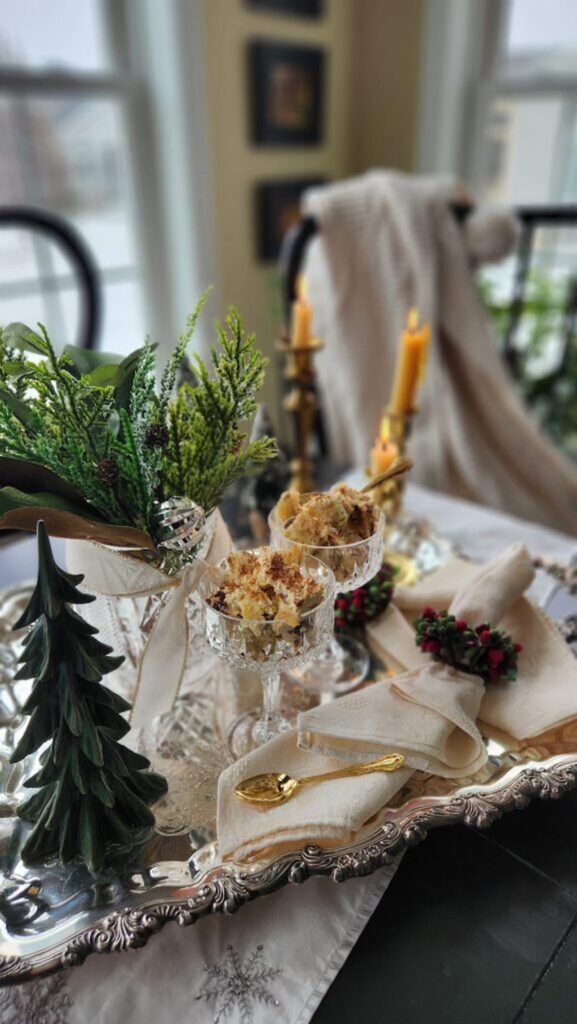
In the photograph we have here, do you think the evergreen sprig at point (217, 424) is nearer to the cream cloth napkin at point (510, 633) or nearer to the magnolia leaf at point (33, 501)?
the magnolia leaf at point (33, 501)

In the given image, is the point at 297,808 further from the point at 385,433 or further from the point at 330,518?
the point at 385,433

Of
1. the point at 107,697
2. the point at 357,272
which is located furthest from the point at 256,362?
the point at 357,272

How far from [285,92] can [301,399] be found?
1.42 meters

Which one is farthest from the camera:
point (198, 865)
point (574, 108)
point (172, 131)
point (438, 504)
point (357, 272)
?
point (574, 108)

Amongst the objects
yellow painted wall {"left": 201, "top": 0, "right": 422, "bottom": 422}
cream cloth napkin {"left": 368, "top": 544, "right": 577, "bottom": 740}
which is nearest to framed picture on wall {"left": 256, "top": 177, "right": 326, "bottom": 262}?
yellow painted wall {"left": 201, "top": 0, "right": 422, "bottom": 422}

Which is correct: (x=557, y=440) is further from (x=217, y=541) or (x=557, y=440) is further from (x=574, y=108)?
(x=217, y=541)

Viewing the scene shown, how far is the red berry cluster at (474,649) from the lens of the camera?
56 centimetres

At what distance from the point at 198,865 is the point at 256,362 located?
37 cm

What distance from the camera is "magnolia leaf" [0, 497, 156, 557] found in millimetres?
445

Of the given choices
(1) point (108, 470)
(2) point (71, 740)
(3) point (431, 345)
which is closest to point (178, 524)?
(1) point (108, 470)

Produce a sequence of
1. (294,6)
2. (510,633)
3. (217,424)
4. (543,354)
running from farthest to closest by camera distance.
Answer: (543,354) < (294,6) < (510,633) < (217,424)

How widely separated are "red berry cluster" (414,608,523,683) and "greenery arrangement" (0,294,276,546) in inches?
8.7

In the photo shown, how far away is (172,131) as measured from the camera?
1750mm

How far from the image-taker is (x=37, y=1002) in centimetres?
42
